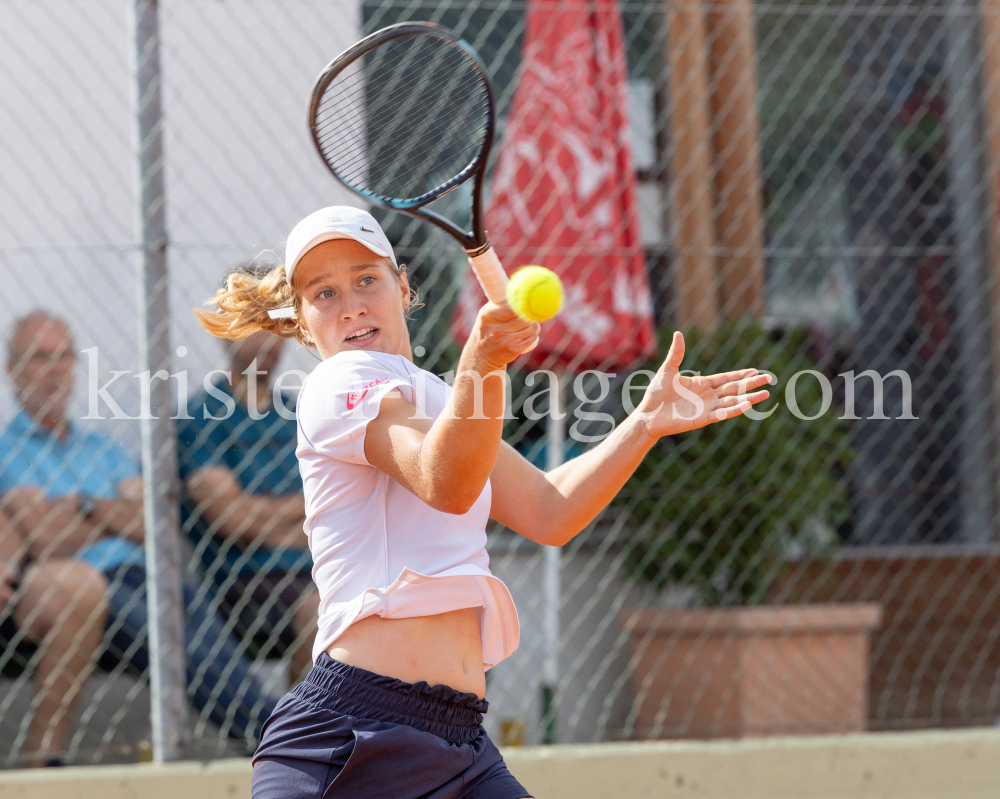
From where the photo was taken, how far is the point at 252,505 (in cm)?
293

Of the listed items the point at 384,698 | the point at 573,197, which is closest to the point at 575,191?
the point at 573,197

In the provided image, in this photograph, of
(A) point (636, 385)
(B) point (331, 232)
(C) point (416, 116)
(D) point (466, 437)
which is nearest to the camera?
(D) point (466, 437)

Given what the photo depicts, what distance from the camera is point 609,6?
321cm

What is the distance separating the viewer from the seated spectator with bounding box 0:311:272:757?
8.97 feet

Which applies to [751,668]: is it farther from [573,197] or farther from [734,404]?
[734,404]

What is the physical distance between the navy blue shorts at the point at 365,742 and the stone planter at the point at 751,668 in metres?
1.77

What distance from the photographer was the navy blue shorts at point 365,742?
1466 mm

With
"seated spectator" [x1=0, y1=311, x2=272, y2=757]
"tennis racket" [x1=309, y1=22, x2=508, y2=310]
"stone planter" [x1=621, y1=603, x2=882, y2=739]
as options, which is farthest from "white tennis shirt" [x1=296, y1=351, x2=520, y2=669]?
"stone planter" [x1=621, y1=603, x2=882, y2=739]

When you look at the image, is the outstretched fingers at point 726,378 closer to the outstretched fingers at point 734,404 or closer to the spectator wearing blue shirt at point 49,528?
the outstretched fingers at point 734,404

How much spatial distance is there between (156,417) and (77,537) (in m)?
0.41

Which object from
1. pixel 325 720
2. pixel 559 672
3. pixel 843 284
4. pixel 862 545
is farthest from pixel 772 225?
pixel 325 720

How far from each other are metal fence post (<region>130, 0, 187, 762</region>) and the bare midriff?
1.34m

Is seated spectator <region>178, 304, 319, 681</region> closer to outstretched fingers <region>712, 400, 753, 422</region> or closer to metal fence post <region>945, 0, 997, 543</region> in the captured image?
outstretched fingers <region>712, 400, 753, 422</region>

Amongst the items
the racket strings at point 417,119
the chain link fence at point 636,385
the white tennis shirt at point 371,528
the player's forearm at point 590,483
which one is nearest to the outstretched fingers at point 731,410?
the player's forearm at point 590,483
